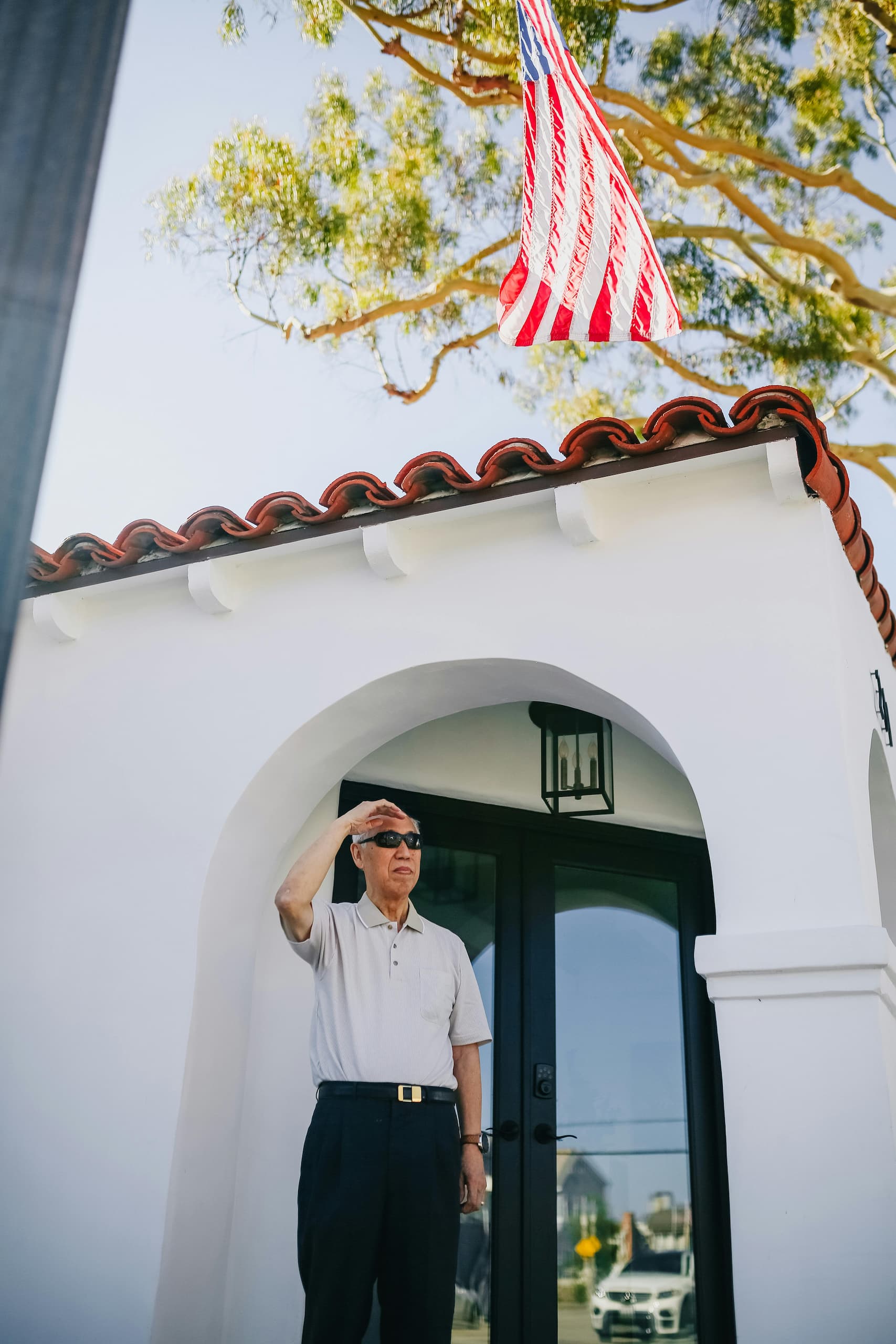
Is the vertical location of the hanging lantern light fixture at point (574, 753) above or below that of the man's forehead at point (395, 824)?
above

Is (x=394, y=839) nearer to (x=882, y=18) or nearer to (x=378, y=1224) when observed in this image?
(x=378, y=1224)

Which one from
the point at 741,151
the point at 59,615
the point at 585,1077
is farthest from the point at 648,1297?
the point at 741,151

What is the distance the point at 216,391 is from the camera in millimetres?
8609

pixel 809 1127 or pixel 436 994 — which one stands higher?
pixel 436 994

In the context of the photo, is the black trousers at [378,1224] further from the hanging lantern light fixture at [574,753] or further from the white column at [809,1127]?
the hanging lantern light fixture at [574,753]

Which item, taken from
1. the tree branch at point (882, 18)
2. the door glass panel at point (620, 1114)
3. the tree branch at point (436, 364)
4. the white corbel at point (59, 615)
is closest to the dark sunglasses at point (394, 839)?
the door glass panel at point (620, 1114)

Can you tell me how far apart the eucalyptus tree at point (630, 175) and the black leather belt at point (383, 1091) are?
6.87 m

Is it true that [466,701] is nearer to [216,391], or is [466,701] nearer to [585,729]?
[585,729]

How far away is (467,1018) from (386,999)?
399 mm

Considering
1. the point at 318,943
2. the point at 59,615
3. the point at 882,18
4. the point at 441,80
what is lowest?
the point at 318,943

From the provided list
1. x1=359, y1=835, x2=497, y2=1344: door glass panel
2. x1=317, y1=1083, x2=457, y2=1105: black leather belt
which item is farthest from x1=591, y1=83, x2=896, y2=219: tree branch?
x1=317, y1=1083, x2=457, y2=1105: black leather belt

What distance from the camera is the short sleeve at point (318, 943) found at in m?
3.54

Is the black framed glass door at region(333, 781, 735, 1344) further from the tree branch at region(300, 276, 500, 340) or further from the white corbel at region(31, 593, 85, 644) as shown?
the tree branch at region(300, 276, 500, 340)

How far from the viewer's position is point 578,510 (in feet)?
12.7
